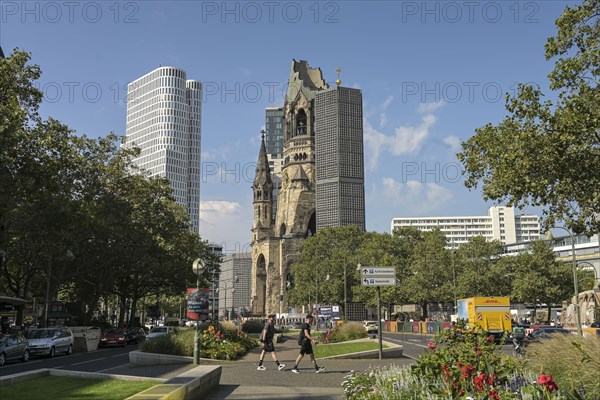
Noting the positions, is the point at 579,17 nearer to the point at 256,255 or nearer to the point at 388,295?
the point at 388,295

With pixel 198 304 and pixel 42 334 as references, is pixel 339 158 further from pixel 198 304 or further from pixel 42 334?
pixel 198 304

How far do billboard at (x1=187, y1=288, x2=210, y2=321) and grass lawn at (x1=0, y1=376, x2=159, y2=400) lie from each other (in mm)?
11081

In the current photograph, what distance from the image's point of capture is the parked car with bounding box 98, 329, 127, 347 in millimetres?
42000

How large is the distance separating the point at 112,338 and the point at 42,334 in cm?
1093

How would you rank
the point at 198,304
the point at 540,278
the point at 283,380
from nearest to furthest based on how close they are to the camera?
1. the point at 283,380
2. the point at 198,304
3. the point at 540,278

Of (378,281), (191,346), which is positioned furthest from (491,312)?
(191,346)

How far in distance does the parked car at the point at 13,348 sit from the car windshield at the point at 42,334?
2.30 metres

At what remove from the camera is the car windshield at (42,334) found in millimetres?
31350

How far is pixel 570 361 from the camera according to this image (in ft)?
34.3

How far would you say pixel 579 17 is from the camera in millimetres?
20281

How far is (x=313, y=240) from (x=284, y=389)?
3460 inches

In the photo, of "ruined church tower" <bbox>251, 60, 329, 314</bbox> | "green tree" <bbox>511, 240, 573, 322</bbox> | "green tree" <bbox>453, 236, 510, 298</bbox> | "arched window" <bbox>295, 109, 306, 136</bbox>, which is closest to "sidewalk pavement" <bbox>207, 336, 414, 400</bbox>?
"green tree" <bbox>453, 236, 510, 298</bbox>

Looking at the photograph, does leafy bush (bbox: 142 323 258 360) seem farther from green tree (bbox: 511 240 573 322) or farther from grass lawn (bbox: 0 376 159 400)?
green tree (bbox: 511 240 573 322)

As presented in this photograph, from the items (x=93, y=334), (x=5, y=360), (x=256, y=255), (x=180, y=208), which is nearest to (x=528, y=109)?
(x=5, y=360)
